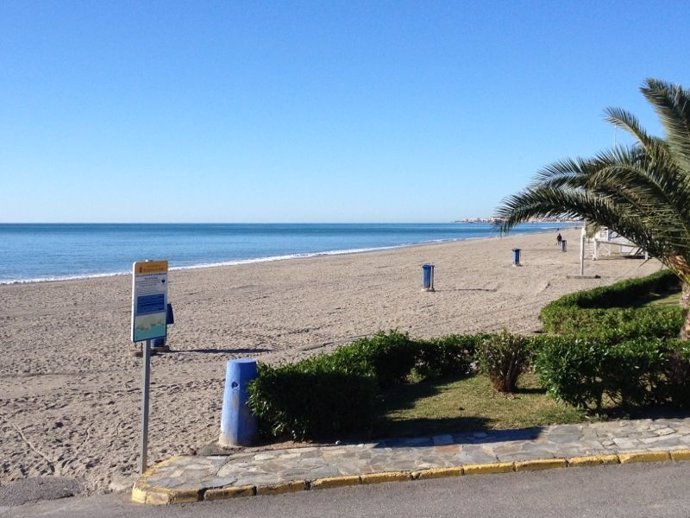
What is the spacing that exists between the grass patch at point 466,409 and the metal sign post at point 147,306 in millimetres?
2218

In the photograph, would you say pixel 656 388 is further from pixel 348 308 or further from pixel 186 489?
pixel 348 308

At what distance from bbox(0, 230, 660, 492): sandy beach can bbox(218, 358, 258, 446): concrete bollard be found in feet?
1.81

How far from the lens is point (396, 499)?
527 cm

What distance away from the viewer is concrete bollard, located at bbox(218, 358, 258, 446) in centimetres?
670

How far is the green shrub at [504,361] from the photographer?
8242mm

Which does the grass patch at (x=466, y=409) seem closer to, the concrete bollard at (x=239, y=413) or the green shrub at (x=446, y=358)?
the green shrub at (x=446, y=358)

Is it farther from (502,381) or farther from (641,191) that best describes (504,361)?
(641,191)

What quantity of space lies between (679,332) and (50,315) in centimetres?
1541

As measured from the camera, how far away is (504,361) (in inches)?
325

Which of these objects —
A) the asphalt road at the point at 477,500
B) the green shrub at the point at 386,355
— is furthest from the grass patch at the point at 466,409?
the asphalt road at the point at 477,500

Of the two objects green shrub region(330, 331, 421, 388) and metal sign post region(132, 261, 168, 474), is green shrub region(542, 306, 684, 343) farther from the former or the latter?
metal sign post region(132, 261, 168, 474)

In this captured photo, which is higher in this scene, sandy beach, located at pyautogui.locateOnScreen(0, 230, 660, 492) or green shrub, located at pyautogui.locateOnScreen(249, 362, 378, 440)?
green shrub, located at pyautogui.locateOnScreen(249, 362, 378, 440)

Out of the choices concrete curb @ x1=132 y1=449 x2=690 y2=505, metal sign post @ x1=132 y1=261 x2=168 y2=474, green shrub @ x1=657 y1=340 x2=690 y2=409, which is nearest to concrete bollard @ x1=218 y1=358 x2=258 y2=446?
metal sign post @ x1=132 y1=261 x2=168 y2=474

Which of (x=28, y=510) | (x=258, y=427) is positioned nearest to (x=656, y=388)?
(x=258, y=427)
